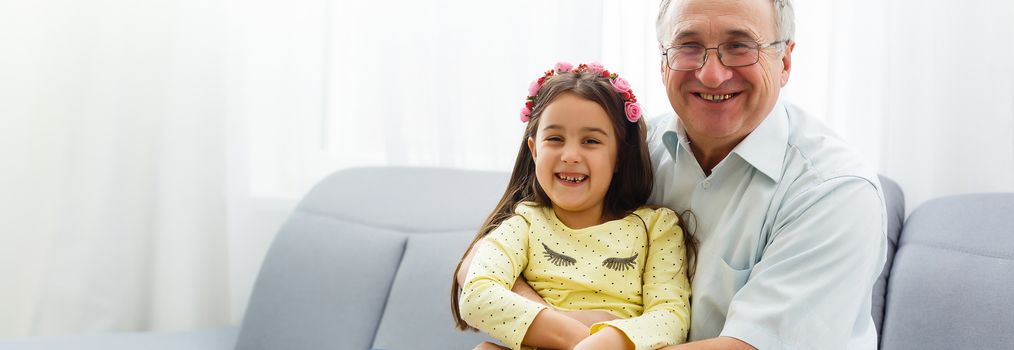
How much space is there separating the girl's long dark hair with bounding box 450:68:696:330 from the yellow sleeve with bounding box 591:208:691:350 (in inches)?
1.6

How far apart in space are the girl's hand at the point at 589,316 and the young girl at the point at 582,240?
0.04 feet

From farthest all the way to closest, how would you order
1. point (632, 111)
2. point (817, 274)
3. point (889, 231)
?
1. point (889, 231)
2. point (632, 111)
3. point (817, 274)

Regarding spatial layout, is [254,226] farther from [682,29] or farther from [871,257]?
[871,257]

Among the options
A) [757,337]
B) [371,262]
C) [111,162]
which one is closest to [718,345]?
[757,337]

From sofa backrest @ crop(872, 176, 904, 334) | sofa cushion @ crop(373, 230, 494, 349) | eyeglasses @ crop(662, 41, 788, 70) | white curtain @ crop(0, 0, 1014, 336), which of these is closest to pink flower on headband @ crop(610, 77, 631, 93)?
eyeglasses @ crop(662, 41, 788, 70)

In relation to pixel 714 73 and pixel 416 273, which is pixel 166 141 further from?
pixel 714 73

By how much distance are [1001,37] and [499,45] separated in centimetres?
123

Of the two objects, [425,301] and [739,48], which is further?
[425,301]

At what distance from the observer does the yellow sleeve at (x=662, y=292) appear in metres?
1.49

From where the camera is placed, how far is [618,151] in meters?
1.70

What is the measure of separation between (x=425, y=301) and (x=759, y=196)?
97cm

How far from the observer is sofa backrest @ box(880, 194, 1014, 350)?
1688mm

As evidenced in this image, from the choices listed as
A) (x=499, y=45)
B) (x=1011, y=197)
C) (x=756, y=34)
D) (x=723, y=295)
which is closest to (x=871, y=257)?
(x=723, y=295)

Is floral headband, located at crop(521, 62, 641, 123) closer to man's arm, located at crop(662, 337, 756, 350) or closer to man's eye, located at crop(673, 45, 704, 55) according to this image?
man's eye, located at crop(673, 45, 704, 55)
